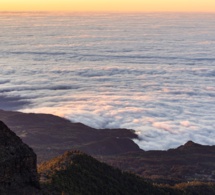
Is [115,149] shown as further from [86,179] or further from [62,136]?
[86,179]

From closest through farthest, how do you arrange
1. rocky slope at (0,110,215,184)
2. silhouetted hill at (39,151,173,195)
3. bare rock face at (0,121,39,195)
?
bare rock face at (0,121,39,195)
silhouetted hill at (39,151,173,195)
rocky slope at (0,110,215,184)

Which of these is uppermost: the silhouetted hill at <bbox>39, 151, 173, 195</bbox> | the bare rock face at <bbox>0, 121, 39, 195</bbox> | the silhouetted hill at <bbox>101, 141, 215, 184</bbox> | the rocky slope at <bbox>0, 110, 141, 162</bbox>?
the bare rock face at <bbox>0, 121, 39, 195</bbox>

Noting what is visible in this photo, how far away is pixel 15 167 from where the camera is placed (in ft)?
90.7

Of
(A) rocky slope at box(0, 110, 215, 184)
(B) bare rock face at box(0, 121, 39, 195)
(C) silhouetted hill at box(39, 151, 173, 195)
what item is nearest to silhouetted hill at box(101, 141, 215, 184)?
(A) rocky slope at box(0, 110, 215, 184)

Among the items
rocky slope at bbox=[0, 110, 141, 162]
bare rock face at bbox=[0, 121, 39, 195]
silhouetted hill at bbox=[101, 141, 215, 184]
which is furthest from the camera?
rocky slope at bbox=[0, 110, 141, 162]

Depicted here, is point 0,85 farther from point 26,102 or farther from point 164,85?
point 164,85

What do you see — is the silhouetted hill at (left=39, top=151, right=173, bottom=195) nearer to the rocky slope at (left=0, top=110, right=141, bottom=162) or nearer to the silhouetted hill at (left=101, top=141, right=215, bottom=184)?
the silhouetted hill at (left=101, top=141, right=215, bottom=184)

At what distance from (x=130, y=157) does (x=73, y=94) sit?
6627 centimetres

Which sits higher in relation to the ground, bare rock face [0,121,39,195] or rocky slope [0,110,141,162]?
bare rock face [0,121,39,195]

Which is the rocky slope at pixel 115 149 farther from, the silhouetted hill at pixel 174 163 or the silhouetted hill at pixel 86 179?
the silhouetted hill at pixel 86 179

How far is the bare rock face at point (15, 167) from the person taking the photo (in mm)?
27078

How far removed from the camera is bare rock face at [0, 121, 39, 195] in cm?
2708

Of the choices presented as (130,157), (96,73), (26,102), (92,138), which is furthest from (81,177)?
(96,73)

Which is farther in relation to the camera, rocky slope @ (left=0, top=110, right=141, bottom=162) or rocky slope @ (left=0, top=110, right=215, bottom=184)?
rocky slope @ (left=0, top=110, right=141, bottom=162)
